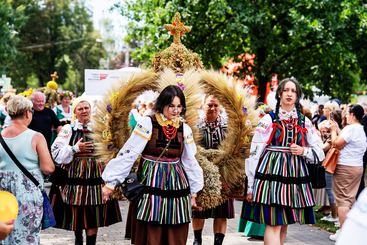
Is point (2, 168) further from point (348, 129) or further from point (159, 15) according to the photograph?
point (159, 15)

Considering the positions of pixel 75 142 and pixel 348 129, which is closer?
pixel 75 142

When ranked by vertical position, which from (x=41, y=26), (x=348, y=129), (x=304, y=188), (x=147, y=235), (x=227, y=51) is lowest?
(x=147, y=235)

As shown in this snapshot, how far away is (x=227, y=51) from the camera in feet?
59.4

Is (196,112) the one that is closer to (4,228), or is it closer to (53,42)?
(4,228)

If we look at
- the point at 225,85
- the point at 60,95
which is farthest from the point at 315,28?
the point at 225,85

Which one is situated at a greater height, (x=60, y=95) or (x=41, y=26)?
(x=41, y=26)

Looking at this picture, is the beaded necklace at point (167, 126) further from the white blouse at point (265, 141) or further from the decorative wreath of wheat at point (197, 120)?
the white blouse at point (265, 141)

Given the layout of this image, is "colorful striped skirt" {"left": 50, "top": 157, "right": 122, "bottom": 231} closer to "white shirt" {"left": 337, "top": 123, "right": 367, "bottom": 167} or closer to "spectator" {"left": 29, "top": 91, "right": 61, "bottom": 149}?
"white shirt" {"left": 337, "top": 123, "right": 367, "bottom": 167}

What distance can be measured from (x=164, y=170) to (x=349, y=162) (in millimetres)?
3248

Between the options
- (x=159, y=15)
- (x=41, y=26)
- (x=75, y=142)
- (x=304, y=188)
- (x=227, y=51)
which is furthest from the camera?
(x=41, y=26)

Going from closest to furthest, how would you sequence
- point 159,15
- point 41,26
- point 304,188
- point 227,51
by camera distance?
point 304,188
point 159,15
point 227,51
point 41,26

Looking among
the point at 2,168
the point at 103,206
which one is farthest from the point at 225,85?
the point at 2,168

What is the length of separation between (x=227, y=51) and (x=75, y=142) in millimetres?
12152

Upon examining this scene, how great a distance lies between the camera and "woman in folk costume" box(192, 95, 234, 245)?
6906 mm
